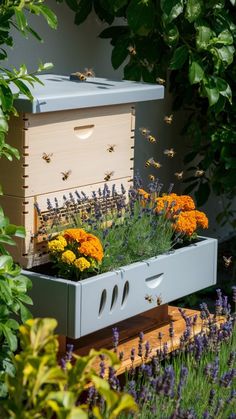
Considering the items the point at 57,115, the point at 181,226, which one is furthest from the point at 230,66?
the point at 57,115

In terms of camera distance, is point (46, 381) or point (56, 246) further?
point (56, 246)

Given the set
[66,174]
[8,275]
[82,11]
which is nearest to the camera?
[8,275]

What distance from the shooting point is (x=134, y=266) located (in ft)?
11.0

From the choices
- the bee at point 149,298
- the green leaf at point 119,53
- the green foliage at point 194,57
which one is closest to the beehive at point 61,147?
the bee at point 149,298

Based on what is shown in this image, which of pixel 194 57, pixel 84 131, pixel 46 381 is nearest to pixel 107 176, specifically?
pixel 84 131

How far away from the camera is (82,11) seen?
443cm

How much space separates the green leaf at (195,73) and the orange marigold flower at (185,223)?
0.82m

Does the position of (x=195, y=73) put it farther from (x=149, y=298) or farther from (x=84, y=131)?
(x=149, y=298)

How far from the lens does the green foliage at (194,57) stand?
4273 millimetres

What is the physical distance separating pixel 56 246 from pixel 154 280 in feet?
1.60

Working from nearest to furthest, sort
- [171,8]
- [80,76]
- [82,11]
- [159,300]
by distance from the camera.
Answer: [159,300], [80,76], [171,8], [82,11]

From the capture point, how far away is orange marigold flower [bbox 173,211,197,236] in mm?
3672

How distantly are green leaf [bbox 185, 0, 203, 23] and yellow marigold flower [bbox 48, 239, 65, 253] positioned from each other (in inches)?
57.8

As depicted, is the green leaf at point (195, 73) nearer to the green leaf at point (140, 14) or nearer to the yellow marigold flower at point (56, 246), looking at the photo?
the green leaf at point (140, 14)
